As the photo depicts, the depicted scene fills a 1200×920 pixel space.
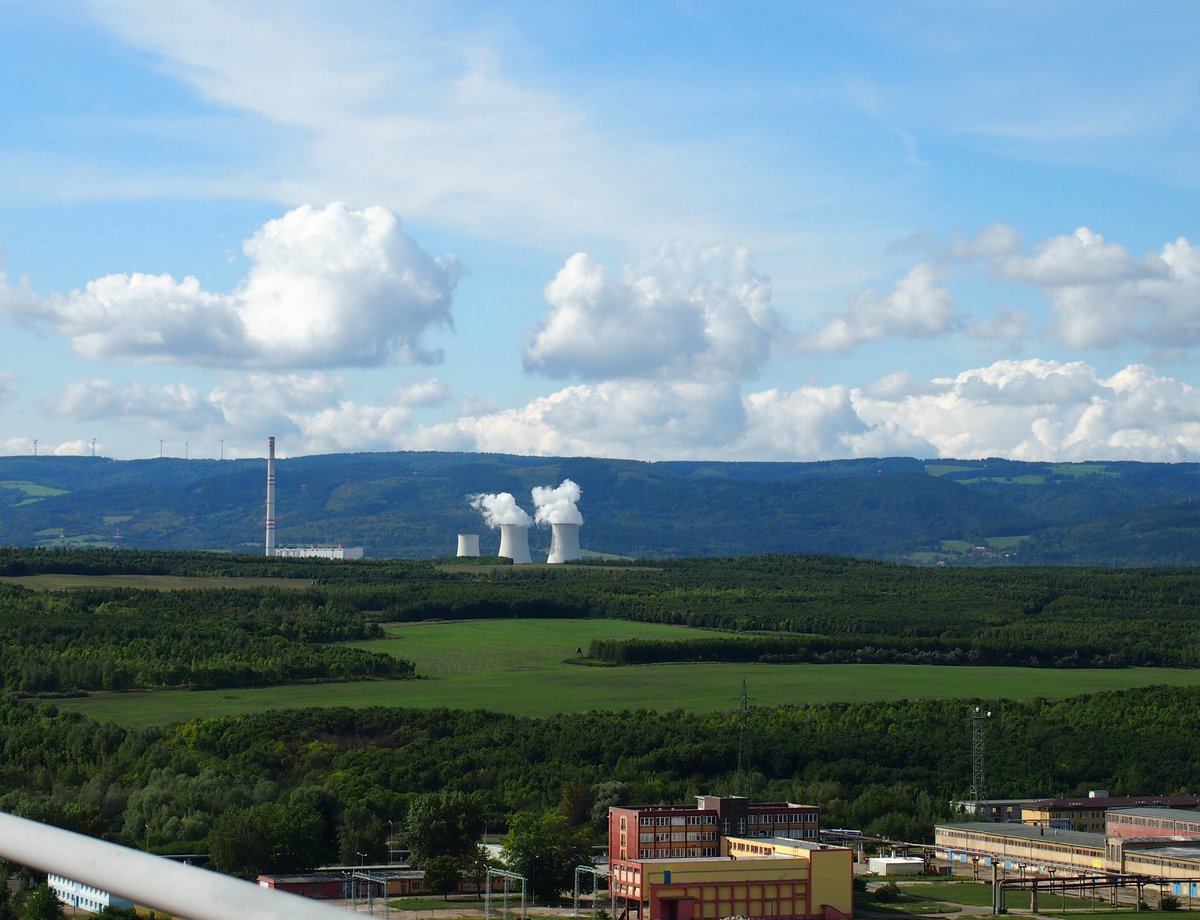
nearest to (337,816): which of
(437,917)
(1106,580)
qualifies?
(437,917)

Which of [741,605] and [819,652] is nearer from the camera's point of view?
[819,652]

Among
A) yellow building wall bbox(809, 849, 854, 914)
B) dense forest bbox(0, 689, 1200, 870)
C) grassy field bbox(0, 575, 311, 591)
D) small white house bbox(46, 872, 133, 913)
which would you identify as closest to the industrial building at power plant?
yellow building wall bbox(809, 849, 854, 914)

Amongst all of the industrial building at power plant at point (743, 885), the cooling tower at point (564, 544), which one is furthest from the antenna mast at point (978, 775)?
the cooling tower at point (564, 544)

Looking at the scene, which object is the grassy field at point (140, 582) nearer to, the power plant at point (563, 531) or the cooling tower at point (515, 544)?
the cooling tower at point (515, 544)

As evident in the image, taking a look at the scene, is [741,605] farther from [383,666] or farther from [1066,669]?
[383,666]

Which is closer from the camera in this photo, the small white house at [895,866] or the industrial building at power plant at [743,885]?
the industrial building at power plant at [743,885]

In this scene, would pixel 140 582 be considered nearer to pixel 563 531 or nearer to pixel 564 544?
pixel 564 544

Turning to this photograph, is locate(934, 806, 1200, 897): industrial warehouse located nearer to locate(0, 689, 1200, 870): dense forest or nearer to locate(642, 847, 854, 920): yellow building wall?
locate(0, 689, 1200, 870): dense forest
